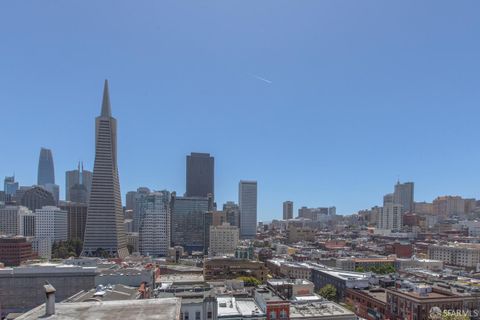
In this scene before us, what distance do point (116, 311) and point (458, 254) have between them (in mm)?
163697

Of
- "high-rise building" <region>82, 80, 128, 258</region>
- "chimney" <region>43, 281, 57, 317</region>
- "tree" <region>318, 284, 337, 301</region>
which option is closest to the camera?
"chimney" <region>43, 281, 57, 317</region>

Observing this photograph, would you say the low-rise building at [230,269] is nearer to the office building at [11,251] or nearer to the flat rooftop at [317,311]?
the flat rooftop at [317,311]

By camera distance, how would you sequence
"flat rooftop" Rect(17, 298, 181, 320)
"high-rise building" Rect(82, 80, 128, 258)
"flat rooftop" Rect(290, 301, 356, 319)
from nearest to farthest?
"flat rooftop" Rect(17, 298, 181, 320)
"flat rooftop" Rect(290, 301, 356, 319)
"high-rise building" Rect(82, 80, 128, 258)

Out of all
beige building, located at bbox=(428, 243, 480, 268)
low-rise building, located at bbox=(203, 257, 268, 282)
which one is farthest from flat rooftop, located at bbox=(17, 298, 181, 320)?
beige building, located at bbox=(428, 243, 480, 268)

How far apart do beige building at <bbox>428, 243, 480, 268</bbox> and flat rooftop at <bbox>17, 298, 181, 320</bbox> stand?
15324 cm

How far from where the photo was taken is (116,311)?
19719mm

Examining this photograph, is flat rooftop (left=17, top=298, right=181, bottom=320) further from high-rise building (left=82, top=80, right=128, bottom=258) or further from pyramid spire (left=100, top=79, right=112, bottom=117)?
pyramid spire (left=100, top=79, right=112, bottom=117)

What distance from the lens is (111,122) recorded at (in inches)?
6919

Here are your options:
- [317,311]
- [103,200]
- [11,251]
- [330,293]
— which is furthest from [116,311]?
[103,200]

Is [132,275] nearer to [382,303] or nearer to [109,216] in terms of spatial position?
[382,303]

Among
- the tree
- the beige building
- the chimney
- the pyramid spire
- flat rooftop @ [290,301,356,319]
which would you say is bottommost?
the beige building

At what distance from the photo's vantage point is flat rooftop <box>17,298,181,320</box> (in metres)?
18.6

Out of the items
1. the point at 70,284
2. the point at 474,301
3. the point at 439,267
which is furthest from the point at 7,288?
the point at 439,267

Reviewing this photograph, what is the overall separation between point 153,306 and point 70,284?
6901cm
